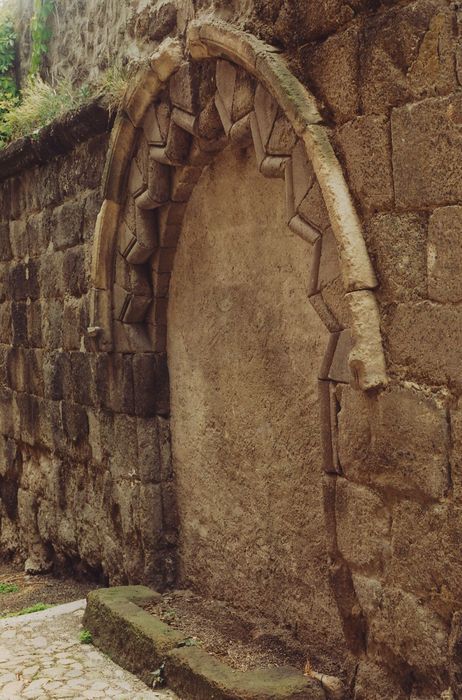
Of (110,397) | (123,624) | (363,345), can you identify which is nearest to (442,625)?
(363,345)

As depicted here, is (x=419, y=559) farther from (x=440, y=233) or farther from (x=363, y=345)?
(x=440, y=233)

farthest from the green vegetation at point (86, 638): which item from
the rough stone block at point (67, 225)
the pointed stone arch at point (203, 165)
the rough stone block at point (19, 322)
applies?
the rough stone block at point (19, 322)

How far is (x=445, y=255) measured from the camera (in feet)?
10.6

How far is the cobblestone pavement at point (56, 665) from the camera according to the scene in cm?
431

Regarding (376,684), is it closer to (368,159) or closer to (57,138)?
(368,159)

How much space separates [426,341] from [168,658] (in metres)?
1.96

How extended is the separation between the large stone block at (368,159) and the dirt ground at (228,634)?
2.12m

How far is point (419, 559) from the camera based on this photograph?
133 inches

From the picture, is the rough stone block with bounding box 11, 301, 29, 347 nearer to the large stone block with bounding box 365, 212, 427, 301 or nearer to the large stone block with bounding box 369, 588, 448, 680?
the large stone block with bounding box 365, 212, 427, 301

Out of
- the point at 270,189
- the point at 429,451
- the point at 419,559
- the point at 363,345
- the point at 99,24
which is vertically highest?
the point at 99,24

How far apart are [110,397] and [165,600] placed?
1248 millimetres

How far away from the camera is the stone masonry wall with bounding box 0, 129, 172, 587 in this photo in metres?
5.59

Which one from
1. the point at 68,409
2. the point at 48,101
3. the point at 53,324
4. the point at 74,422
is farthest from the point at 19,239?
the point at 74,422

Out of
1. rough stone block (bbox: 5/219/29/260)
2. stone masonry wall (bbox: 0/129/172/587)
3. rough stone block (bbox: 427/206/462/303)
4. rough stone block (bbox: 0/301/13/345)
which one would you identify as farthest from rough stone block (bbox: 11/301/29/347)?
rough stone block (bbox: 427/206/462/303)
